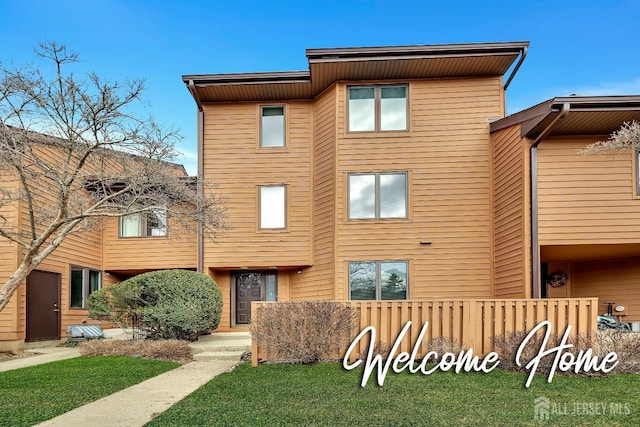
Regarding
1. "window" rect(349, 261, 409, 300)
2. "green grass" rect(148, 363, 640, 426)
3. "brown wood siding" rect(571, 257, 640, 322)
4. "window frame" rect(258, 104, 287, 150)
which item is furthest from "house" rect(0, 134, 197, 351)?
"brown wood siding" rect(571, 257, 640, 322)

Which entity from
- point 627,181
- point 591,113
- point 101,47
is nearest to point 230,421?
Answer: point 591,113

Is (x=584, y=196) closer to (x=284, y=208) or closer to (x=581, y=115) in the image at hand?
(x=581, y=115)

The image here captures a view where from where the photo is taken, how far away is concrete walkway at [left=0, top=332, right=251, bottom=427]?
545 cm

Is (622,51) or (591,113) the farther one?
(622,51)

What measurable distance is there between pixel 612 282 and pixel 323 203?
7726 mm

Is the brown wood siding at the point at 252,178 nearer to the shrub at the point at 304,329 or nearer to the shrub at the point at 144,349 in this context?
the shrub at the point at 144,349

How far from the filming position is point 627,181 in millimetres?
11531

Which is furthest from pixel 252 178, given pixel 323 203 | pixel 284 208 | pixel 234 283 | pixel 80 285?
pixel 80 285

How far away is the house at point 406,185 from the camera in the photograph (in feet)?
37.8

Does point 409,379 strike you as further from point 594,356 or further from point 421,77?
point 421,77

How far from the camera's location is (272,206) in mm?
14656

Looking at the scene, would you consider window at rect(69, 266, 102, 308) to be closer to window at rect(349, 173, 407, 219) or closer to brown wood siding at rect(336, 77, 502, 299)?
brown wood siding at rect(336, 77, 502, 299)

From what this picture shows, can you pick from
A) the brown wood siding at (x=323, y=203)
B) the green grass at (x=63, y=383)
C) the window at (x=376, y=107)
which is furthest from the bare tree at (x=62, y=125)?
the window at (x=376, y=107)

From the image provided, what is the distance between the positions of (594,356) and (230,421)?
211 inches
